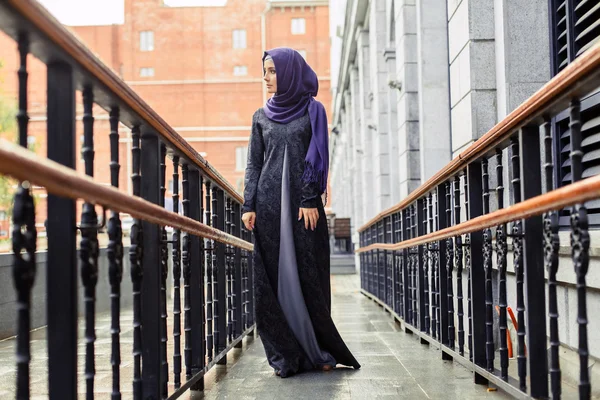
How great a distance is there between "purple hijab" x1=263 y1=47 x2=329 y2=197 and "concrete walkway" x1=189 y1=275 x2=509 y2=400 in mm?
1128

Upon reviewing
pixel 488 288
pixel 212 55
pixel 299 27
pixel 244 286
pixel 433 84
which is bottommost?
pixel 244 286

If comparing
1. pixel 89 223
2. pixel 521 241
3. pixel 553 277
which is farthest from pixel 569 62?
pixel 89 223

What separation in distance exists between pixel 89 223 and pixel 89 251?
77mm

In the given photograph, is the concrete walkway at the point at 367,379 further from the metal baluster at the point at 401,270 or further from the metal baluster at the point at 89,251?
the metal baluster at the point at 89,251

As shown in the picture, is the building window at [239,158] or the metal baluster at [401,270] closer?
the metal baluster at [401,270]

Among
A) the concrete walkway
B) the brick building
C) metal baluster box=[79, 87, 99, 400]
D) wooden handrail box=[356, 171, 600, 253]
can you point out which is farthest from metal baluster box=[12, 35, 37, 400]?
the brick building

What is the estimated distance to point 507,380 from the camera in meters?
3.25

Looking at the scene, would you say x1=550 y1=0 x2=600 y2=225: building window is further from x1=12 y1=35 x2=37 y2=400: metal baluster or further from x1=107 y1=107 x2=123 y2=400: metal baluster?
x1=12 y1=35 x2=37 y2=400: metal baluster

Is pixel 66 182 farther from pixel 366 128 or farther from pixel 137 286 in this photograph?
pixel 366 128

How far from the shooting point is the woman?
4.58 metres

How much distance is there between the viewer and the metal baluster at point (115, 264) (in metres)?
2.37

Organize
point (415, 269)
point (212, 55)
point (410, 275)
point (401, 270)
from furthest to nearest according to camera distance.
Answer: point (212, 55) → point (401, 270) → point (410, 275) → point (415, 269)

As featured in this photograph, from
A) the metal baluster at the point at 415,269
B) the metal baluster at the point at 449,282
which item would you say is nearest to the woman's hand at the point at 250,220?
the metal baluster at the point at 449,282

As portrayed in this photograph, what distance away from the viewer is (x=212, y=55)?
141ft
